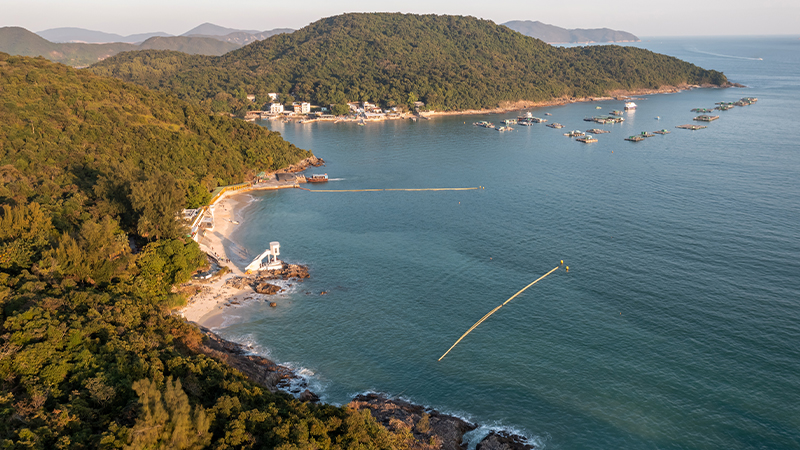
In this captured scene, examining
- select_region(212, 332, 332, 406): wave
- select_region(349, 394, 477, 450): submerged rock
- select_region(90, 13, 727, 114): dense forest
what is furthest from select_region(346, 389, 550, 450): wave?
select_region(90, 13, 727, 114): dense forest

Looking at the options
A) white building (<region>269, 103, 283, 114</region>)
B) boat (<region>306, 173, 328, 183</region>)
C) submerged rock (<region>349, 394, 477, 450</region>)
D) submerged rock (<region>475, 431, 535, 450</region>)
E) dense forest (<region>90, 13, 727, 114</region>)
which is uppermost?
dense forest (<region>90, 13, 727, 114</region>)

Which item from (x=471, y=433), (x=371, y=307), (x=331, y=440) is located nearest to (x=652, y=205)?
(x=371, y=307)

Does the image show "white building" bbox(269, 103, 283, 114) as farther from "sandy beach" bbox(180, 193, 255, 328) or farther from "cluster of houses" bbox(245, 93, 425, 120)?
"sandy beach" bbox(180, 193, 255, 328)

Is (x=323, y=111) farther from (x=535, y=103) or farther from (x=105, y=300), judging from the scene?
(x=105, y=300)

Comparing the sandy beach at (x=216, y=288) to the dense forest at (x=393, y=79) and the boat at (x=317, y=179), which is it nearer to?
the boat at (x=317, y=179)

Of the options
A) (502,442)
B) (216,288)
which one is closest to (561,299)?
(502,442)

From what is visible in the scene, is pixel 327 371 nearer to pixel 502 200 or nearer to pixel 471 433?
pixel 471 433
